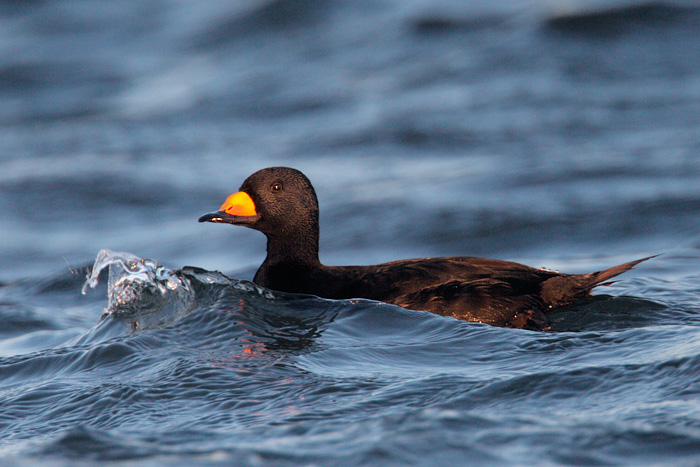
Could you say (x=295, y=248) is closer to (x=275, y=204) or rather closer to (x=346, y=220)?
(x=275, y=204)

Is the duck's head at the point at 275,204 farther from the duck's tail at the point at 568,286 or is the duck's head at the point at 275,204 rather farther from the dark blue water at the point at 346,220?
the duck's tail at the point at 568,286

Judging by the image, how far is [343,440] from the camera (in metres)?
3.32

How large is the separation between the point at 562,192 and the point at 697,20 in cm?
583

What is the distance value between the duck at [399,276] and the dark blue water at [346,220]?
145 mm

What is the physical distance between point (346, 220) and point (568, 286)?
3.97 metres

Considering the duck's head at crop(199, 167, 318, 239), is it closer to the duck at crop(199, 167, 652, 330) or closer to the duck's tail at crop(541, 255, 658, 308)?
the duck at crop(199, 167, 652, 330)

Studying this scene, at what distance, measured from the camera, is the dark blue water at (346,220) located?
3.53 metres

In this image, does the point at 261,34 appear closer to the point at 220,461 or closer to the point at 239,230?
the point at 239,230

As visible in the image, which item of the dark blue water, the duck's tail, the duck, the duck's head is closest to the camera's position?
the dark blue water

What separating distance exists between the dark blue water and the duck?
0.14m

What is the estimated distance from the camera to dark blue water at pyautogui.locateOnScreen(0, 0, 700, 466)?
3.53 metres

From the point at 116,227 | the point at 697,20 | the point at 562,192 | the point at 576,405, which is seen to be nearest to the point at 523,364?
the point at 576,405

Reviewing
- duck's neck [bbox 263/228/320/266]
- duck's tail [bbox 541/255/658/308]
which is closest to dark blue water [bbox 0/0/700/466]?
duck's tail [bbox 541/255/658/308]

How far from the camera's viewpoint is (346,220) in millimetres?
8906
